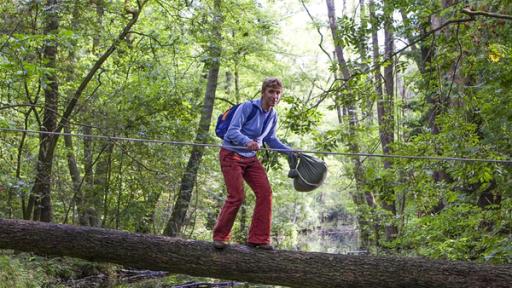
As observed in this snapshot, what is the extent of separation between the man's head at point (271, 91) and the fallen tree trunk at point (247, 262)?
1.41 metres

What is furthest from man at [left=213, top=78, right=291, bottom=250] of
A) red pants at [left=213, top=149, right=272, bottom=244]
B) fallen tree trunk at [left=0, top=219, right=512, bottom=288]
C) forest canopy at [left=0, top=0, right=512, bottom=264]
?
forest canopy at [left=0, top=0, right=512, bottom=264]

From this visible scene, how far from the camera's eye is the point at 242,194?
4988mm

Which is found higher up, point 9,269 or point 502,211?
point 502,211

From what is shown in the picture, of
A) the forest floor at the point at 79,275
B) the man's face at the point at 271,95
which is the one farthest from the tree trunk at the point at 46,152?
the man's face at the point at 271,95

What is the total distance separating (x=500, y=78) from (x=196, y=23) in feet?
20.3

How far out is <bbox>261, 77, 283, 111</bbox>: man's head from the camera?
4.76 m

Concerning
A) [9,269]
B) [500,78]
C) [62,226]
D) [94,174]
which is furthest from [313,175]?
[94,174]

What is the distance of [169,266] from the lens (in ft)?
17.2

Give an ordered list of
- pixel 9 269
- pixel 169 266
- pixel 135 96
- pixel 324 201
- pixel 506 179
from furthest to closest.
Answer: pixel 324 201, pixel 135 96, pixel 9 269, pixel 506 179, pixel 169 266

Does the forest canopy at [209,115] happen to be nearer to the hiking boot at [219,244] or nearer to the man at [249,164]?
the man at [249,164]

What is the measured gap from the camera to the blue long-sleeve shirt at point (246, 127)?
15.6 ft

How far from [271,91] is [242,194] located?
1011mm

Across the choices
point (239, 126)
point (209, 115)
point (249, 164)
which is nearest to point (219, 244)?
point (249, 164)

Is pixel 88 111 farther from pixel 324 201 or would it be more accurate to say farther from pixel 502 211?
pixel 324 201
